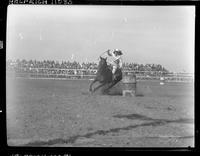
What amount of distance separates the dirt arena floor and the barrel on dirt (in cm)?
5

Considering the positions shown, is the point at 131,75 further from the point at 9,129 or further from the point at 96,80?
the point at 9,129

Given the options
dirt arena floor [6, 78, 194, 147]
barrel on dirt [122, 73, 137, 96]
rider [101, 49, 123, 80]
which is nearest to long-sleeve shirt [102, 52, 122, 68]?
rider [101, 49, 123, 80]

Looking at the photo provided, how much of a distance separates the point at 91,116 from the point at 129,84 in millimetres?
450

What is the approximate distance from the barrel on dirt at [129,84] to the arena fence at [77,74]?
4 cm

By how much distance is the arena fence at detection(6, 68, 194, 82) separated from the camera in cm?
386

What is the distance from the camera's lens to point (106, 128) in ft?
12.7

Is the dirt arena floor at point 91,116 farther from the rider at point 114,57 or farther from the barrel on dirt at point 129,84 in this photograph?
the rider at point 114,57

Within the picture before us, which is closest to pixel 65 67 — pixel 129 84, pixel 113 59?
pixel 113 59

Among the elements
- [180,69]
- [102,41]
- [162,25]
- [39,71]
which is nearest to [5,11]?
[39,71]

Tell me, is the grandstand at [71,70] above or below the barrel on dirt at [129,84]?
above

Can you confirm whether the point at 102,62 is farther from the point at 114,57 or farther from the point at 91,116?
the point at 91,116

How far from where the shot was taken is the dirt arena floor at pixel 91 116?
3861 mm

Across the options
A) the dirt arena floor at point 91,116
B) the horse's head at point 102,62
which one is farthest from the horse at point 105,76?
the dirt arena floor at point 91,116

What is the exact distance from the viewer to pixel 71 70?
3893mm
